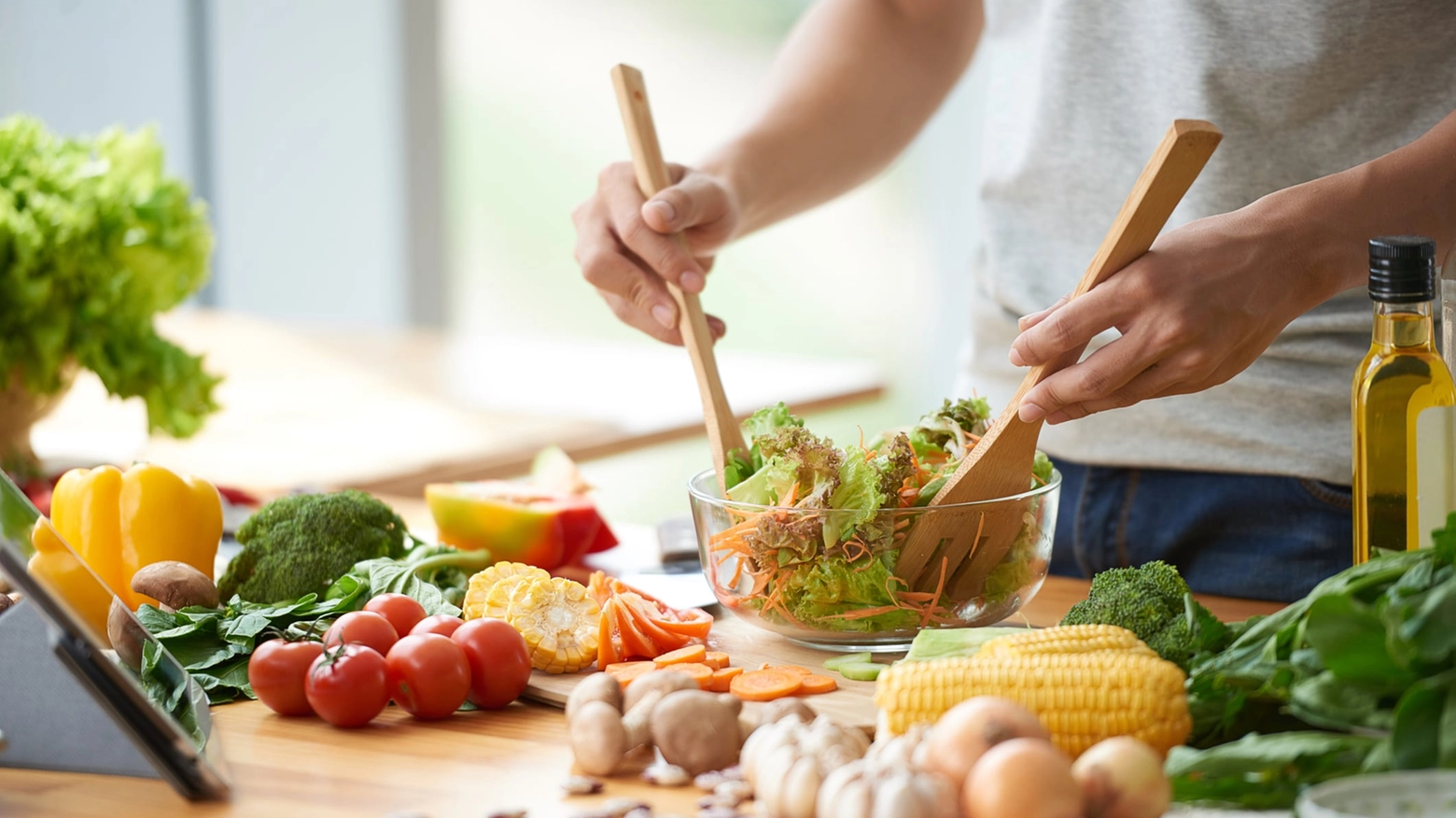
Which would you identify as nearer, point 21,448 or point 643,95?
point 643,95

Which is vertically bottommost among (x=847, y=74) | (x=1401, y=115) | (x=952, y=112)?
(x=1401, y=115)

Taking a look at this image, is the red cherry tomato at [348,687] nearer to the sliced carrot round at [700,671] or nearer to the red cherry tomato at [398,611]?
the red cherry tomato at [398,611]

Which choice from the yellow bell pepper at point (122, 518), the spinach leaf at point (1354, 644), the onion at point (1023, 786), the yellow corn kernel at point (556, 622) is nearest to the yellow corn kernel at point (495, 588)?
the yellow corn kernel at point (556, 622)

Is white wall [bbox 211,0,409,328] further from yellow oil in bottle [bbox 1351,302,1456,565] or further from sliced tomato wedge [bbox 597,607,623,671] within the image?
yellow oil in bottle [bbox 1351,302,1456,565]

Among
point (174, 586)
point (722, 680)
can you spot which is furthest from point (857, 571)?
point (174, 586)

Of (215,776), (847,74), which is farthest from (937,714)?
(847,74)

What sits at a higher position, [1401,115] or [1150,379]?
[1401,115]

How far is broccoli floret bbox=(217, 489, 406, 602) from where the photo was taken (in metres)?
1.32

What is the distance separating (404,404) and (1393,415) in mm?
2251

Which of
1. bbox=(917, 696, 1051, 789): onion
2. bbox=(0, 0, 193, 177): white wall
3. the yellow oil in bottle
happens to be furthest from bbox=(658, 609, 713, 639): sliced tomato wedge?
bbox=(0, 0, 193, 177): white wall

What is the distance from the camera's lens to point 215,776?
0.90 meters

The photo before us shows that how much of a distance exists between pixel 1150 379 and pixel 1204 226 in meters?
0.13

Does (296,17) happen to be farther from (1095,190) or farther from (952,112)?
(1095,190)

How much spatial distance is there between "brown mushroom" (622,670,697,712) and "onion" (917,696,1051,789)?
0.69ft
